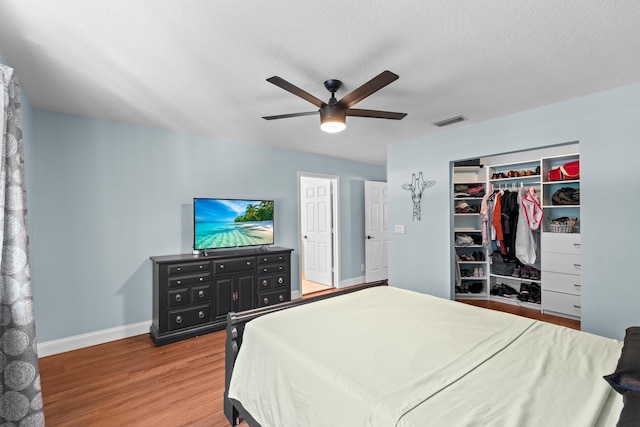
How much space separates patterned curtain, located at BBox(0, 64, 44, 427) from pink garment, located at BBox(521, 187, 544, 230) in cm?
496

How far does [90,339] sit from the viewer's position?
3.02m

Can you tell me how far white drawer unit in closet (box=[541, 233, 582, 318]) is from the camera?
361 centimetres

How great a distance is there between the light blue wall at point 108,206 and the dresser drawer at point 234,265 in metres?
0.54

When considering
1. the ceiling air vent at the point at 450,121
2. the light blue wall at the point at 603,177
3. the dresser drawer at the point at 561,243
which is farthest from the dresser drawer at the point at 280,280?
the dresser drawer at the point at 561,243

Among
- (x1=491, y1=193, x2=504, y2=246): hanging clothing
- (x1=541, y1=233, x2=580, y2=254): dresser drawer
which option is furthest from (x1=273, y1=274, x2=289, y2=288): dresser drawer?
(x1=541, y1=233, x2=580, y2=254): dresser drawer

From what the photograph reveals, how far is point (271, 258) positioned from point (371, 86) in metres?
2.60

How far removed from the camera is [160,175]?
11.4 ft

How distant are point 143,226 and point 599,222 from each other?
174 inches

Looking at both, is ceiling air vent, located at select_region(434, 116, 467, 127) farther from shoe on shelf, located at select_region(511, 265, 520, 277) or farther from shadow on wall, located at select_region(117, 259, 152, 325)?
shadow on wall, located at select_region(117, 259, 152, 325)

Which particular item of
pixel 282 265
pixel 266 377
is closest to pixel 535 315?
pixel 282 265

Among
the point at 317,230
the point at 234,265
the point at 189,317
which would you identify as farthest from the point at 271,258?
the point at 317,230

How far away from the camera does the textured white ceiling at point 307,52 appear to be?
1.51 metres

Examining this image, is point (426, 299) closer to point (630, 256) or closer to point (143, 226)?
point (630, 256)

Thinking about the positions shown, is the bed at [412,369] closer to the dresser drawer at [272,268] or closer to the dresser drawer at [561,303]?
the dresser drawer at [272,268]
